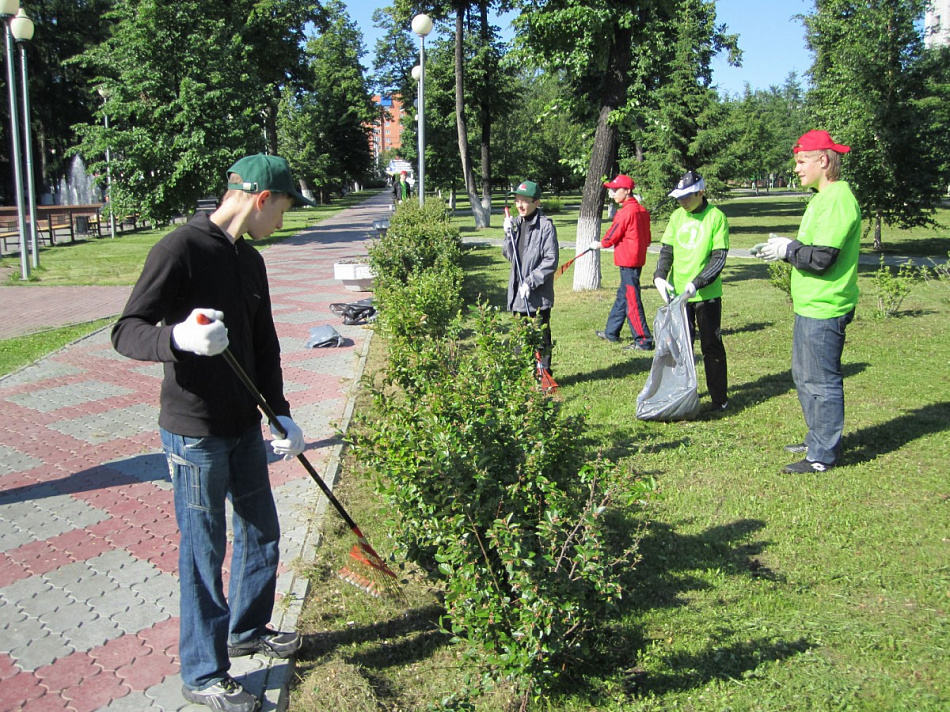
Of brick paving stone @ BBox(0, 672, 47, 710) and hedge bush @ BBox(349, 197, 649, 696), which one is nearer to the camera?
hedge bush @ BBox(349, 197, 649, 696)

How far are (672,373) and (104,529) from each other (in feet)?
13.5

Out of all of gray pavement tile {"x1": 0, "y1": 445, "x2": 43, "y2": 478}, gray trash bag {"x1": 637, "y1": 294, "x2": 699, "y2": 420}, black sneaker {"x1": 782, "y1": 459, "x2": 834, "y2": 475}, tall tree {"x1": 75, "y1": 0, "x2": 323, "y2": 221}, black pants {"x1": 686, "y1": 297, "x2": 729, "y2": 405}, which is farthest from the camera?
tall tree {"x1": 75, "y1": 0, "x2": 323, "y2": 221}

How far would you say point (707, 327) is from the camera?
603 cm

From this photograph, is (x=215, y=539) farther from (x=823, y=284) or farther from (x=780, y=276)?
(x=780, y=276)

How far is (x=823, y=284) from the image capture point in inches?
184

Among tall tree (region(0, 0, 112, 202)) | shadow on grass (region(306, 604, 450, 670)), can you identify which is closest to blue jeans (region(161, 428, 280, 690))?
shadow on grass (region(306, 604, 450, 670))

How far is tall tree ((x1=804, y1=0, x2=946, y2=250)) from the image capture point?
53.1 ft

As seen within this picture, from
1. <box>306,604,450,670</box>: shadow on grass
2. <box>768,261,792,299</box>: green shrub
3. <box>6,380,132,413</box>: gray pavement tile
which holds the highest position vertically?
<box>768,261,792,299</box>: green shrub

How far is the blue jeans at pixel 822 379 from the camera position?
4.71 meters

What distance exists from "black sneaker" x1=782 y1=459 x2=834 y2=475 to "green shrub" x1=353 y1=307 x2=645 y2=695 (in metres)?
2.33

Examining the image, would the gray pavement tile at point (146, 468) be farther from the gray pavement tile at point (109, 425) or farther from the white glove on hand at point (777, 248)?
the white glove on hand at point (777, 248)

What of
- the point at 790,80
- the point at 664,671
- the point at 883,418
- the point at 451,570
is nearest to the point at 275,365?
the point at 451,570

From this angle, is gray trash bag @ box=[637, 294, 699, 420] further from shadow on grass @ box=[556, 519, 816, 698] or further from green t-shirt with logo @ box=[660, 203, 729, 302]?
shadow on grass @ box=[556, 519, 816, 698]

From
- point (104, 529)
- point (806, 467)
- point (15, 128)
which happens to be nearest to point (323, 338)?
point (104, 529)
